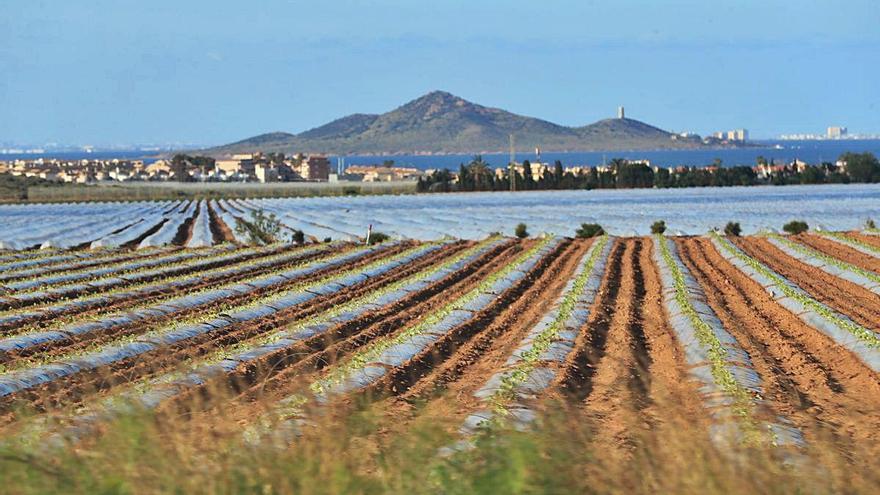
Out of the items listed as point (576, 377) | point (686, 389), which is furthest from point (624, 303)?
point (686, 389)

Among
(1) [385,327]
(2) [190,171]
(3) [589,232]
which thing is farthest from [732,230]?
(2) [190,171]

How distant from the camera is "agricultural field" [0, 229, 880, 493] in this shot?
11.0 feet

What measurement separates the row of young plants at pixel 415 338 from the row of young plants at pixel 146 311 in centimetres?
169

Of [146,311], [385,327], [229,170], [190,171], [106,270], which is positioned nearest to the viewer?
[385,327]

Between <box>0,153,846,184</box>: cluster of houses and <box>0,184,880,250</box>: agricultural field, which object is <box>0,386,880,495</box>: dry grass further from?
<box>0,153,846,184</box>: cluster of houses

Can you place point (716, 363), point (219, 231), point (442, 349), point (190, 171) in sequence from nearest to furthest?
point (716, 363) → point (442, 349) → point (219, 231) → point (190, 171)

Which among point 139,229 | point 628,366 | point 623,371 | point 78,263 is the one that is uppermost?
point 623,371

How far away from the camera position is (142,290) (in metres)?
16.3

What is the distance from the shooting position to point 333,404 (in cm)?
375

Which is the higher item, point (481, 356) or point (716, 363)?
point (716, 363)

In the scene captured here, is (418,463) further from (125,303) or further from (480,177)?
(480,177)

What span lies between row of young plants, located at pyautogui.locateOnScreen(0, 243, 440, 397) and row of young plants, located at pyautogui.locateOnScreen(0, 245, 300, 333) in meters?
1.36

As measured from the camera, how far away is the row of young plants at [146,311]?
11.5m

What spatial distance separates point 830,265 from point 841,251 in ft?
13.6
